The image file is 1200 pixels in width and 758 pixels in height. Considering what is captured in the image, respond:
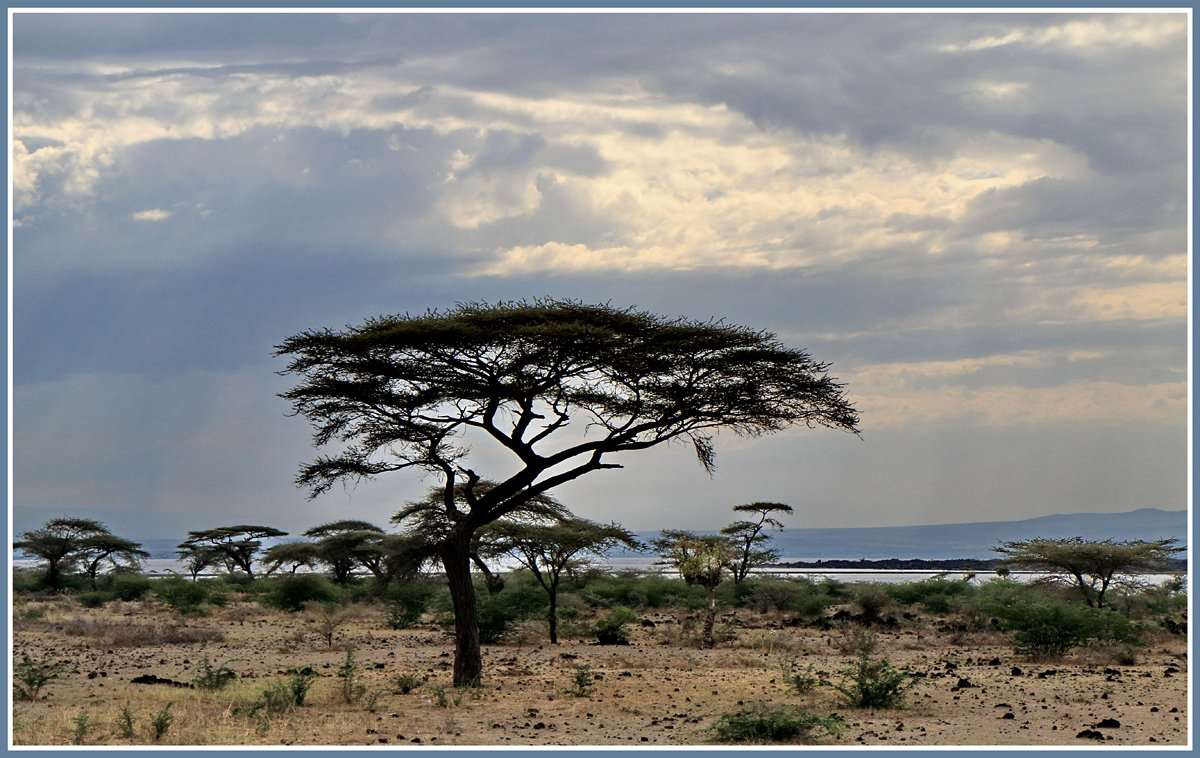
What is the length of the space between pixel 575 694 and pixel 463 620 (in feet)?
6.51

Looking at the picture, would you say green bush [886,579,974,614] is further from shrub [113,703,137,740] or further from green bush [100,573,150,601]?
green bush [100,573,150,601]

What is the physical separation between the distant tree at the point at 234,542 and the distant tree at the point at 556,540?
32762 mm

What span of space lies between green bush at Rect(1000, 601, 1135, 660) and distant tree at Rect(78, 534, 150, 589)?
4157cm

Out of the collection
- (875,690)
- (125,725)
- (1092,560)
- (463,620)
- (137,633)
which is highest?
(1092,560)

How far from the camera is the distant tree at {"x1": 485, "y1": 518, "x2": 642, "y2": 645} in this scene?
916 inches

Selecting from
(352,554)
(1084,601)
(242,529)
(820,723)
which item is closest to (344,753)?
(820,723)

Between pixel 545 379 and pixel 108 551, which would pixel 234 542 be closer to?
pixel 108 551

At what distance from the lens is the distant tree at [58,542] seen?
1708 inches

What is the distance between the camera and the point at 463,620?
545 inches

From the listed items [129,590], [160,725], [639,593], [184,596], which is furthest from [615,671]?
[129,590]

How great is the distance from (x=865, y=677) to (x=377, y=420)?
314 inches

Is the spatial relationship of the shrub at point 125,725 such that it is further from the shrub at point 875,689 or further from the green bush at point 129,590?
the green bush at point 129,590

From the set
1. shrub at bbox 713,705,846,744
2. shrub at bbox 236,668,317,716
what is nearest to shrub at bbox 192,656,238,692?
shrub at bbox 236,668,317,716

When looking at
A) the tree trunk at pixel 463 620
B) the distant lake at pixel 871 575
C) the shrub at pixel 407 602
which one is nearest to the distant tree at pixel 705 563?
the distant lake at pixel 871 575
